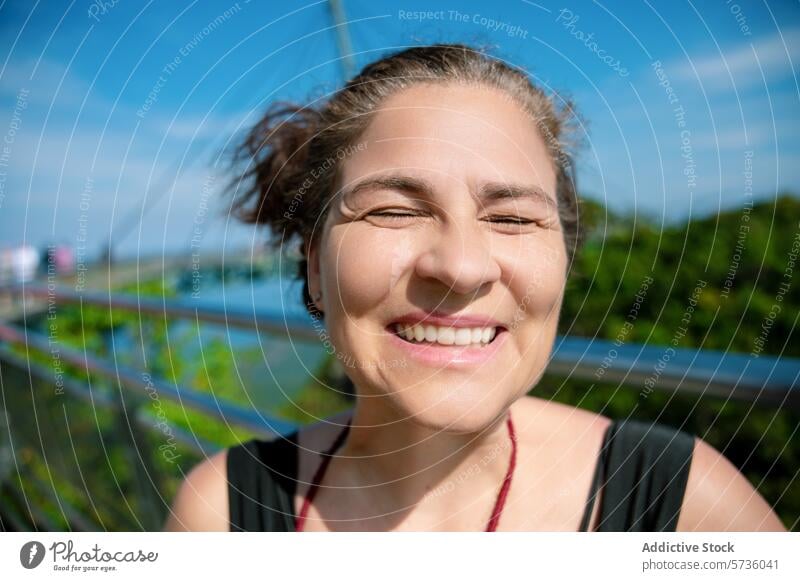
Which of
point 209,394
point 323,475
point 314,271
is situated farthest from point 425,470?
point 209,394

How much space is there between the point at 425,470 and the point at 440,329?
6.7 inches

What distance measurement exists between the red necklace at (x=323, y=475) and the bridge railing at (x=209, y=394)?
0.08 metres

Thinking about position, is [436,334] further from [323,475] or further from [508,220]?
[323,475]

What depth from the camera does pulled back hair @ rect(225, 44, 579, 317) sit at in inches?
21.2

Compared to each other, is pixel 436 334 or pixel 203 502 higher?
pixel 436 334

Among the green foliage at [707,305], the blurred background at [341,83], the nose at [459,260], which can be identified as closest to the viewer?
the nose at [459,260]

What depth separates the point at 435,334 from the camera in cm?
53

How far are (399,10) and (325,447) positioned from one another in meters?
0.44

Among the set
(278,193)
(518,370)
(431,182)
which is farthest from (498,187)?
(278,193)

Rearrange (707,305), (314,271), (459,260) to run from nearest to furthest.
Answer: (459,260), (314,271), (707,305)

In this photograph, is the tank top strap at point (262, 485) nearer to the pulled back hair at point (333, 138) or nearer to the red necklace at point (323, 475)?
the red necklace at point (323, 475)

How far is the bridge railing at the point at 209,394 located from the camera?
533 mm
